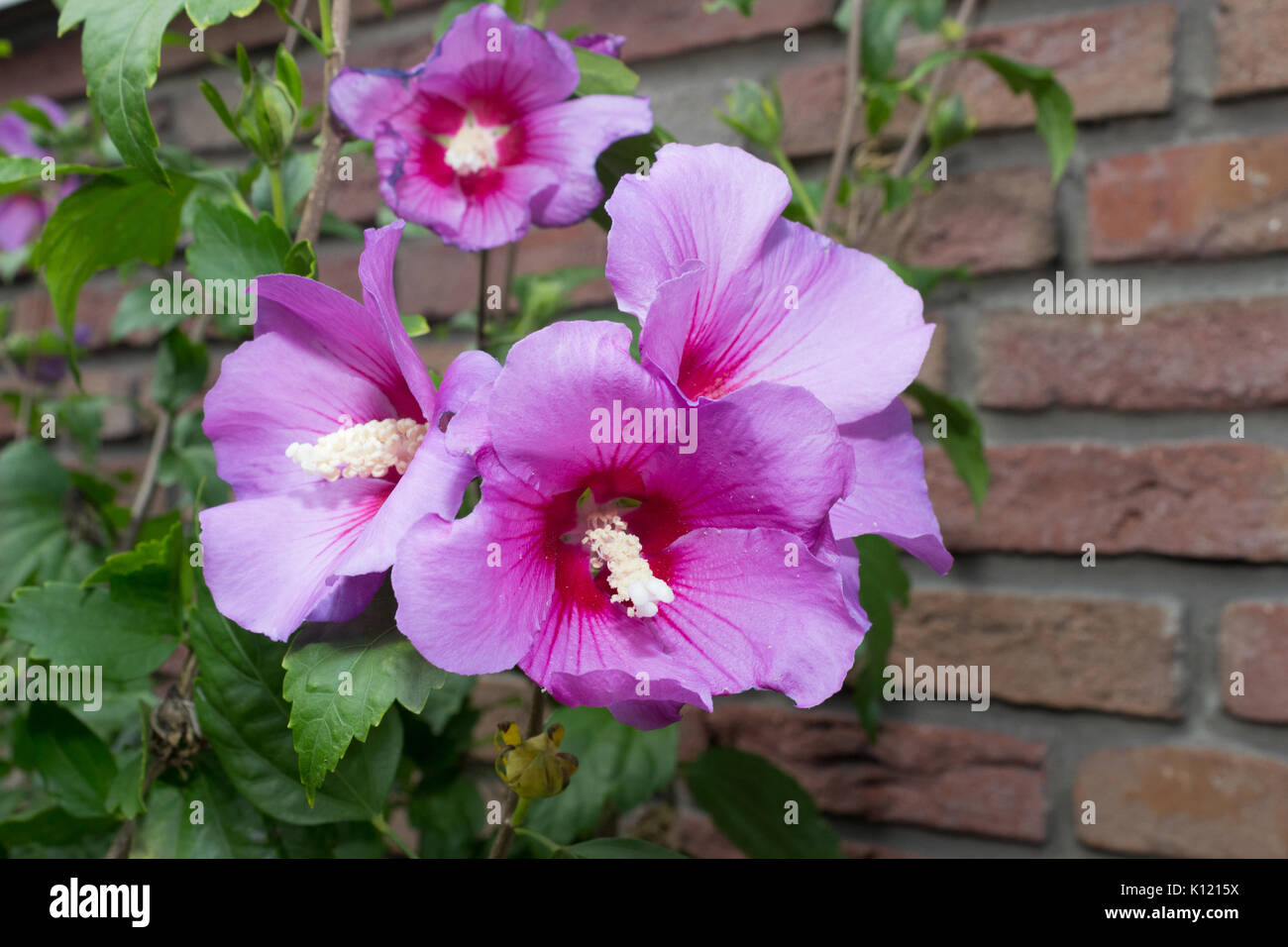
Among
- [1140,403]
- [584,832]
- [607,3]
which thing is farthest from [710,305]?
[607,3]

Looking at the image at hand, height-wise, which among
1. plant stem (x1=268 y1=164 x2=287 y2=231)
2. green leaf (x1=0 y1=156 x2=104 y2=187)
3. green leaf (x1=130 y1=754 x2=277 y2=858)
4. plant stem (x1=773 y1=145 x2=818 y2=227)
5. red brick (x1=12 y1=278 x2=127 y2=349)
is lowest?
green leaf (x1=130 y1=754 x2=277 y2=858)

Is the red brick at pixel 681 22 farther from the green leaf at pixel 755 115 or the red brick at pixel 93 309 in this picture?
the red brick at pixel 93 309

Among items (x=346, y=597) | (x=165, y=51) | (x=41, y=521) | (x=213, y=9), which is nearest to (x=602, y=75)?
(x=213, y=9)

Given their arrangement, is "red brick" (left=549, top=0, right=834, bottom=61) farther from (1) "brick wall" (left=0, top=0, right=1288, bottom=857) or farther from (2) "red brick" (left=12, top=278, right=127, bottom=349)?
(2) "red brick" (left=12, top=278, right=127, bottom=349)

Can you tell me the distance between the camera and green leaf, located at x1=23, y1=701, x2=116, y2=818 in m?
0.44

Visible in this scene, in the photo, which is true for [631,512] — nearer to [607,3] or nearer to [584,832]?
[584,832]

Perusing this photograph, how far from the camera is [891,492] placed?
29 cm

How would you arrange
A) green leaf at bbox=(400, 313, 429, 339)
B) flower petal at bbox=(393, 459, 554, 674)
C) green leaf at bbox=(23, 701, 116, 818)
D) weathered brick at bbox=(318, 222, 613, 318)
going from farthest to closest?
weathered brick at bbox=(318, 222, 613, 318), green leaf at bbox=(23, 701, 116, 818), green leaf at bbox=(400, 313, 429, 339), flower petal at bbox=(393, 459, 554, 674)

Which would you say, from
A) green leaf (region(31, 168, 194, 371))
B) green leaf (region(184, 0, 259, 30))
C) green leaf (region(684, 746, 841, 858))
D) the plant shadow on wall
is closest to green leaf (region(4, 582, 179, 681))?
the plant shadow on wall

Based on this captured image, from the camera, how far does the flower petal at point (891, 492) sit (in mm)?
282

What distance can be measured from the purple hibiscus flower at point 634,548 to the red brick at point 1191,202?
48 centimetres

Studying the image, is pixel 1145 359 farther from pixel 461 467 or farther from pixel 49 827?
pixel 49 827

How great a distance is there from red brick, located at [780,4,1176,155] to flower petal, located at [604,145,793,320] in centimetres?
42

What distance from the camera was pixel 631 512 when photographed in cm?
29
